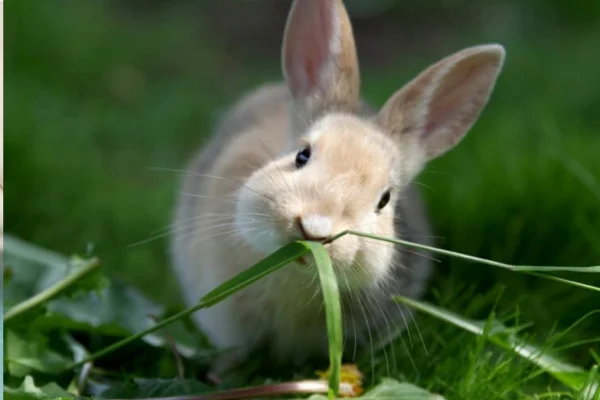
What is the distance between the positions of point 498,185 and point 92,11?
117 inches

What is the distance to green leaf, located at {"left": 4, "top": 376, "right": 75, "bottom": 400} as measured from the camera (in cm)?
158

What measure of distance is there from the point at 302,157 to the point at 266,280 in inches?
11.8

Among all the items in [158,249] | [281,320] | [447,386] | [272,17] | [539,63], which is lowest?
[447,386]

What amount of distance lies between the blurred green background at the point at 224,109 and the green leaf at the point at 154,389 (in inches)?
21.8

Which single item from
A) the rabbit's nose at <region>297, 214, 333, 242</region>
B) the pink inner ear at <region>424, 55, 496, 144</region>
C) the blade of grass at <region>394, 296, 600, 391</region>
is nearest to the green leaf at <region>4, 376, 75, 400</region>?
the rabbit's nose at <region>297, 214, 333, 242</region>

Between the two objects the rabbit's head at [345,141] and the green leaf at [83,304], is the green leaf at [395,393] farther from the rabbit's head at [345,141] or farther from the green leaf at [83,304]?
the green leaf at [83,304]

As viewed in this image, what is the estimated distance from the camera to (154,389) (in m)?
1.76

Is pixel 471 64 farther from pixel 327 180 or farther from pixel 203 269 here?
pixel 203 269

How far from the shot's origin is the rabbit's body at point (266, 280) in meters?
1.88

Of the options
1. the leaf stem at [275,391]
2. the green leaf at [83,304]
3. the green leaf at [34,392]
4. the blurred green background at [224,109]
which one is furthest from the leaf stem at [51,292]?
the blurred green background at [224,109]

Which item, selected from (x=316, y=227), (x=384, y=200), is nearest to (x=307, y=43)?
(x=384, y=200)

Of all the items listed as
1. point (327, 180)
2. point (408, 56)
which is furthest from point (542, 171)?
point (408, 56)

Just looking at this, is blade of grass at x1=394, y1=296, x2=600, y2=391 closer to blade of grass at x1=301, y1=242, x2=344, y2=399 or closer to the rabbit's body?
the rabbit's body

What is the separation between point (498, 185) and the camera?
A: 2535 millimetres
